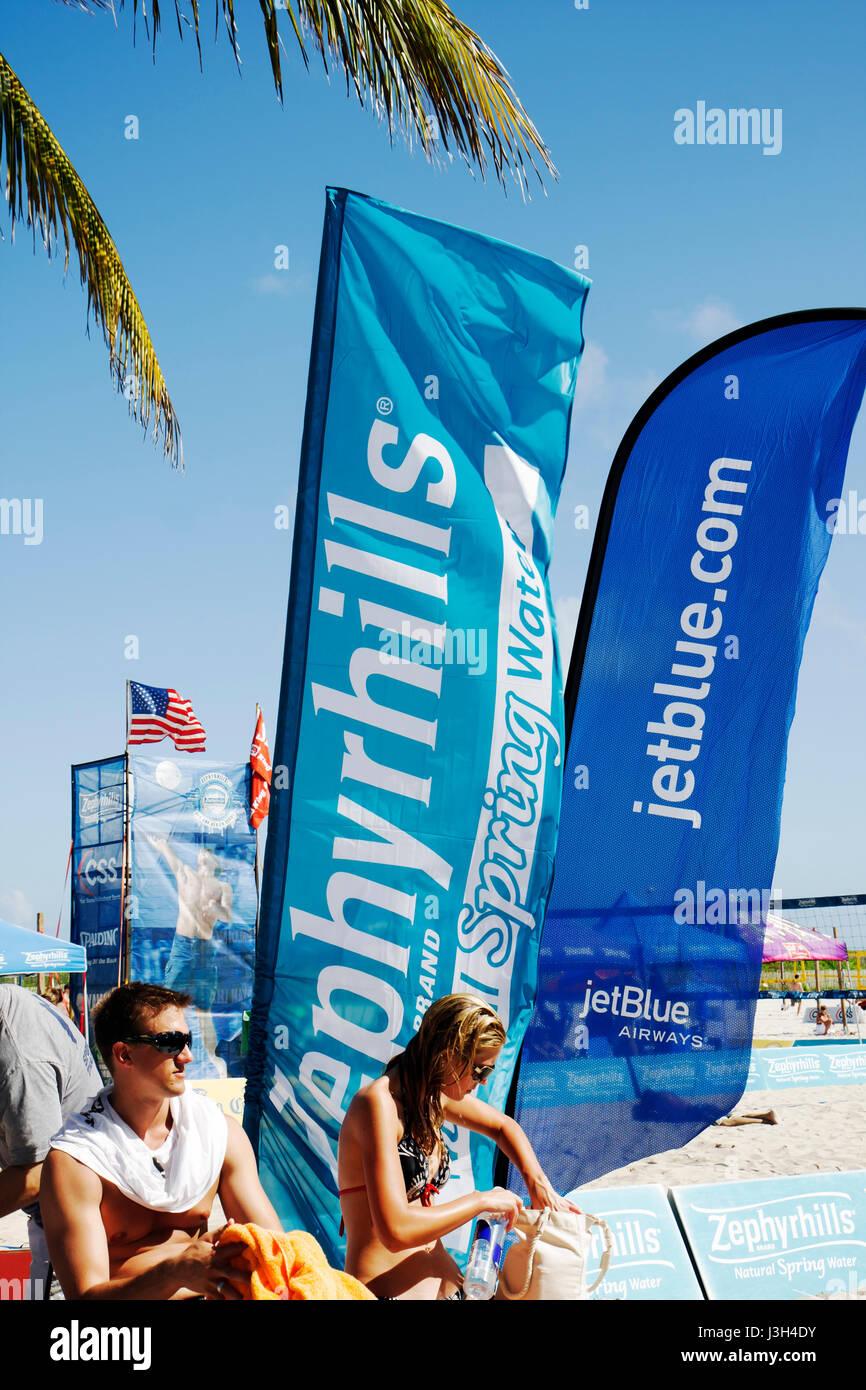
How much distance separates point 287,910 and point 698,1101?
2242 millimetres

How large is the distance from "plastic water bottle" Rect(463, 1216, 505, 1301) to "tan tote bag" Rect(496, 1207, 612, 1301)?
63mm

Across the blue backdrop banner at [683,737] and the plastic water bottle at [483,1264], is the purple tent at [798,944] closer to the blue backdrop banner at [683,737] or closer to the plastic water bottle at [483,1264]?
the blue backdrop banner at [683,737]

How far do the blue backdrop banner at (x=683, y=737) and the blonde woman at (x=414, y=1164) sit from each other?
5.28 feet

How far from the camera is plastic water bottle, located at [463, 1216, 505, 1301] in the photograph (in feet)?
9.39

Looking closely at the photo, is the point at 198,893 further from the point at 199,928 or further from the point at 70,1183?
the point at 70,1183

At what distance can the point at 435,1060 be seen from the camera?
3.00 m

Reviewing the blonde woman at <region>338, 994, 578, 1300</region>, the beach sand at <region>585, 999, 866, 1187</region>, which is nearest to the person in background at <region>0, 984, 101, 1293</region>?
the blonde woman at <region>338, 994, 578, 1300</region>

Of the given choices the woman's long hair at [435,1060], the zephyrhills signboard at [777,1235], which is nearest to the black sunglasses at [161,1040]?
the woman's long hair at [435,1060]

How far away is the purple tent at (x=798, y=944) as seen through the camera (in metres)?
27.7

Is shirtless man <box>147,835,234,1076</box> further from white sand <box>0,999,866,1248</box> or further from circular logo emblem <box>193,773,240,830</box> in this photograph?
white sand <box>0,999,866,1248</box>

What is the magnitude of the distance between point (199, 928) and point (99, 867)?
1.86 meters

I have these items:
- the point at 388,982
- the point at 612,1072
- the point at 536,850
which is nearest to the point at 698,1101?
the point at 612,1072

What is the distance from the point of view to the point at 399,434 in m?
3.96
